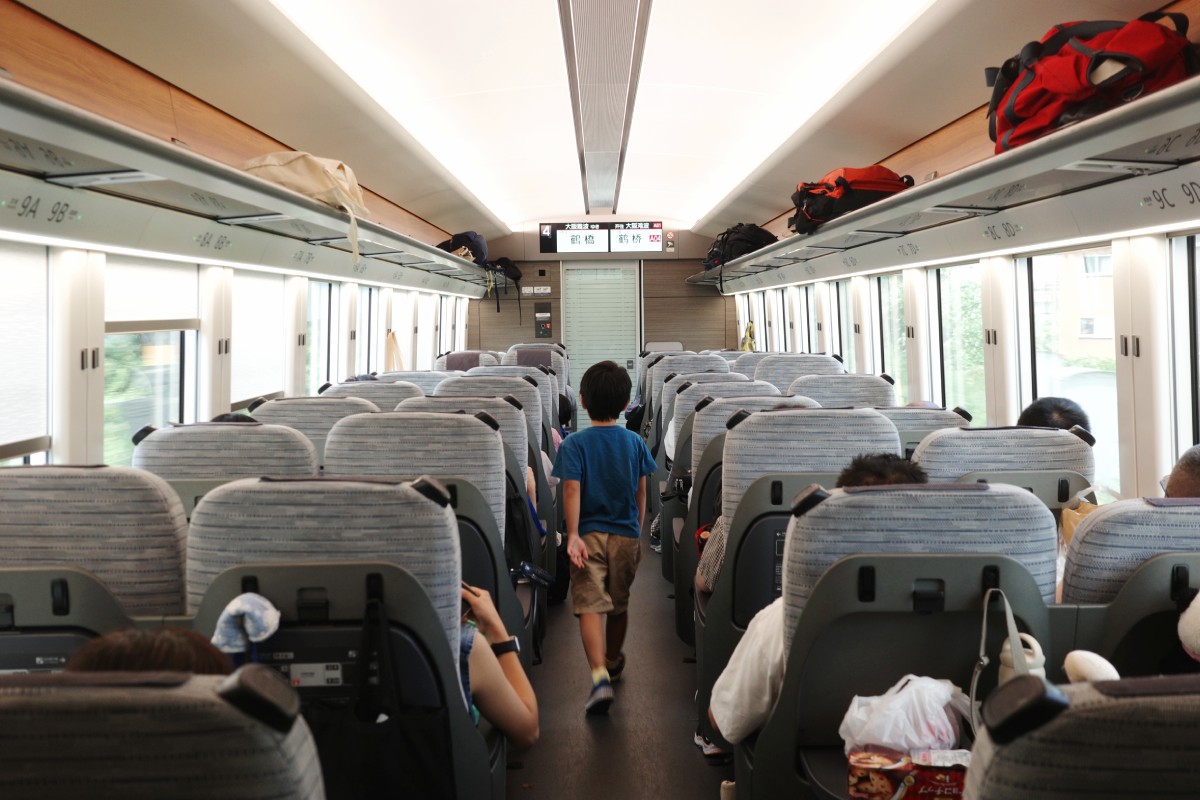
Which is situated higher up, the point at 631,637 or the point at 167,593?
the point at 167,593

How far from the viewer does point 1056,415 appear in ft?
15.1

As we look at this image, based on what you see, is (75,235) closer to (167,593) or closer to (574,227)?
(167,593)

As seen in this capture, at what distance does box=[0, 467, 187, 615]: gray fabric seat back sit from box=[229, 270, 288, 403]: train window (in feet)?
18.7

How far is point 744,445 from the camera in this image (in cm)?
381

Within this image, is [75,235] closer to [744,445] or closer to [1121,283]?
[744,445]

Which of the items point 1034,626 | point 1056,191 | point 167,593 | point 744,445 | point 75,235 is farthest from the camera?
point 1056,191

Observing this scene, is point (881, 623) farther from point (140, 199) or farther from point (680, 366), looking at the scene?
point (680, 366)

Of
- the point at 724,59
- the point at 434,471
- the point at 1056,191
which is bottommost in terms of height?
the point at 434,471

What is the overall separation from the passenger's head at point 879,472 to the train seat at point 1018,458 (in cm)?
77

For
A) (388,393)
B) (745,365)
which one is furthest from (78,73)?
(745,365)

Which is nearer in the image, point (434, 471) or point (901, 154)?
point (434, 471)

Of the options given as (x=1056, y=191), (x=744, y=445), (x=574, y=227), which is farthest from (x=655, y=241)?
(x=744, y=445)

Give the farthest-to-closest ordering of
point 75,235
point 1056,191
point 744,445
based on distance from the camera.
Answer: point 1056,191 → point 75,235 → point 744,445

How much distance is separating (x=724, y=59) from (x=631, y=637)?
207 inches
